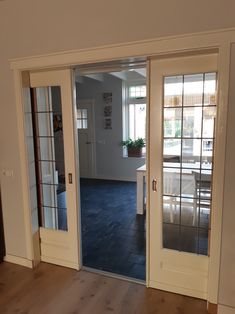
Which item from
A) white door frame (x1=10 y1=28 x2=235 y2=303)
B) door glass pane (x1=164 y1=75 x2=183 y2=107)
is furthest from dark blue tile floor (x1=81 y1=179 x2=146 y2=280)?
door glass pane (x1=164 y1=75 x2=183 y2=107)

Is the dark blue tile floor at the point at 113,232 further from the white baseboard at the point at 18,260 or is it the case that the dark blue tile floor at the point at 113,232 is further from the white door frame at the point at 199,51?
the white door frame at the point at 199,51

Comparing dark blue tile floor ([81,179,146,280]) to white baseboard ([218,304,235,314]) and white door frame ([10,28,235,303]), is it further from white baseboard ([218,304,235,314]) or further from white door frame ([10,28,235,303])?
white door frame ([10,28,235,303])

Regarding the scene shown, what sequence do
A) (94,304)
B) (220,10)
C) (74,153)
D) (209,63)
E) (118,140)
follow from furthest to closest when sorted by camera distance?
1. (118,140)
2. (74,153)
3. (94,304)
4. (209,63)
5. (220,10)

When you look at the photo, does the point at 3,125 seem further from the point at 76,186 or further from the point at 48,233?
the point at 48,233

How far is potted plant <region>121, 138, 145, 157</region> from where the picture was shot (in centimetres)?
661

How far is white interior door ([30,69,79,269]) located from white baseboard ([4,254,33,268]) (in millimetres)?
164

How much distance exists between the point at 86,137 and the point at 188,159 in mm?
5163

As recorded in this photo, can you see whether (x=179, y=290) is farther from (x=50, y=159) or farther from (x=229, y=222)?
(x=50, y=159)

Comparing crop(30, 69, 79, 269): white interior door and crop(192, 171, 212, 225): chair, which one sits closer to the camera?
crop(192, 171, 212, 225): chair

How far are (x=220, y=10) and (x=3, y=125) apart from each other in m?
2.37

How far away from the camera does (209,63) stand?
2.06 metres

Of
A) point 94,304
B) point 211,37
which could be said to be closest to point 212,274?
point 94,304

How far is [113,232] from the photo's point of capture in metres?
3.80

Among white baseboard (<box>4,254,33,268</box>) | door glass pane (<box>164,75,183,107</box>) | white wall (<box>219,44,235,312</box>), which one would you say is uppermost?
door glass pane (<box>164,75,183,107</box>)
